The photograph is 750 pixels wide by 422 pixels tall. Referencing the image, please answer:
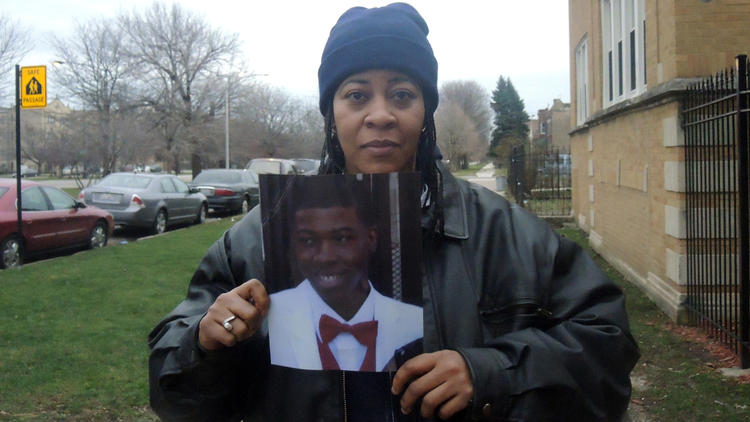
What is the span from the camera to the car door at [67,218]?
12094 mm

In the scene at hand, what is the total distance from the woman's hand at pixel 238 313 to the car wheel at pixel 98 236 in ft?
41.4

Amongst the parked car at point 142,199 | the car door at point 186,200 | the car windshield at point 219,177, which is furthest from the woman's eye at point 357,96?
the car windshield at point 219,177

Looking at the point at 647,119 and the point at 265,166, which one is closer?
the point at 647,119

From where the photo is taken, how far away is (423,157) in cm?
172

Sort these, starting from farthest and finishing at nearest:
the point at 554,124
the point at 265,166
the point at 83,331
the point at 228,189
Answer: the point at 554,124
the point at 265,166
the point at 228,189
the point at 83,331

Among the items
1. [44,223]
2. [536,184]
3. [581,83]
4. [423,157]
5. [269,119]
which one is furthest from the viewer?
[269,119]

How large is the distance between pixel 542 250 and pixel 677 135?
6107 millimetres

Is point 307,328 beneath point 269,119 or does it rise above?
beneath

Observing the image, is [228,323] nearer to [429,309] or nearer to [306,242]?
[306,242]

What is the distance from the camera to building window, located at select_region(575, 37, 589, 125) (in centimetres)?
1454

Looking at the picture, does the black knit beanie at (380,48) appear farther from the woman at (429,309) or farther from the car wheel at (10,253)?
the car wheel at (10,253)

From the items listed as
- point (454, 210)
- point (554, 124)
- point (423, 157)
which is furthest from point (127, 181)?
point (554, 124)

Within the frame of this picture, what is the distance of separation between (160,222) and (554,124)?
224 ft

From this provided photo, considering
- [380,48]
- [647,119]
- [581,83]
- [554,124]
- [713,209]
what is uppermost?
[554,124]
